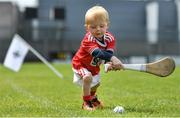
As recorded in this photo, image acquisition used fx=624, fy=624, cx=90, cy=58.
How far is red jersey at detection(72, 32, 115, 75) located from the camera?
8.63 metres

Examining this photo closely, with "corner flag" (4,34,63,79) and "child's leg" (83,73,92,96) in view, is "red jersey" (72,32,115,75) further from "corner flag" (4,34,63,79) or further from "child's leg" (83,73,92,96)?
"corner flag" (4,34,63,79)

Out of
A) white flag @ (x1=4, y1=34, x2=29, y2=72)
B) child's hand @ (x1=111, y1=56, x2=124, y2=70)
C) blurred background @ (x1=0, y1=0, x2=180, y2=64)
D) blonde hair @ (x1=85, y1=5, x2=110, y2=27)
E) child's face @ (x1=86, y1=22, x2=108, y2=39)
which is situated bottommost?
blurred background @ (x1=0, y1=0, x2=180, y2=64)

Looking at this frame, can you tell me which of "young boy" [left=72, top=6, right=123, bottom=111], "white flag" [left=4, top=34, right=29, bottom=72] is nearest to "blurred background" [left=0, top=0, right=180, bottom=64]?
"white flag" [left=4, top=34, right=29, bottom=72]

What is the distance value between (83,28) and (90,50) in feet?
176

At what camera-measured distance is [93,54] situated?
27.8ft

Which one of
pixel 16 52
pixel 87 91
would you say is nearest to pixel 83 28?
pixel 16 52

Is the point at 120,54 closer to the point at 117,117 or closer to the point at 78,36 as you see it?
the point at 78,36

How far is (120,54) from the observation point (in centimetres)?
5619

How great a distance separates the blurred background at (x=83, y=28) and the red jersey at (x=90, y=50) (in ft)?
144

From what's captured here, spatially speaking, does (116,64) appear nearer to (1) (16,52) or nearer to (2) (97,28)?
(2) (97,28)

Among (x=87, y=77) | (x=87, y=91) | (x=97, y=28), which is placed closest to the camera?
(x=97, y=28)

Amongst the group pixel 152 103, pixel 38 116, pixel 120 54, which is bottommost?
pixel 120 54

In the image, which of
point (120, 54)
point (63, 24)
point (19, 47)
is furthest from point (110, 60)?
point (63, 24)

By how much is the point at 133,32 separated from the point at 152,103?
2038 inches
